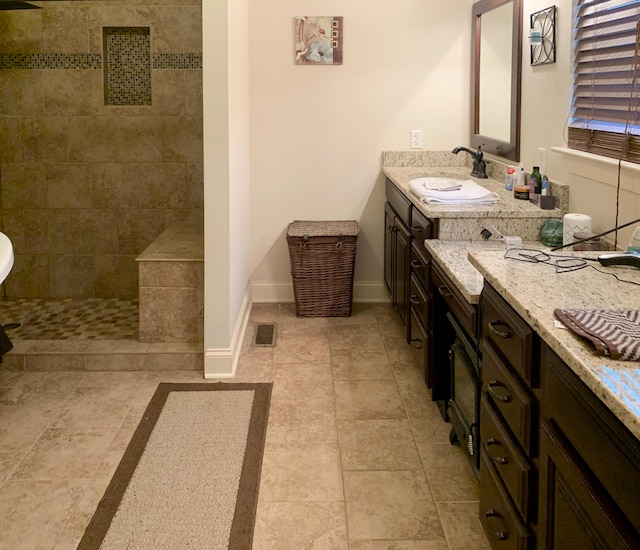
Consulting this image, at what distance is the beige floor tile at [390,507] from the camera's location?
2256 millimetres

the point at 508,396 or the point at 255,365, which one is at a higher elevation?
the point at 508,396

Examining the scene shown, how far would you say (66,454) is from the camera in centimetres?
275

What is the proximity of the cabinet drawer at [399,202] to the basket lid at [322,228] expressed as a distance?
28cm

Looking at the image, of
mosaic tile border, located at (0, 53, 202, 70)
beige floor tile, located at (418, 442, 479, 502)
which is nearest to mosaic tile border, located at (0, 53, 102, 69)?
mosaic tile border, located at (0, 53, 202, 70)

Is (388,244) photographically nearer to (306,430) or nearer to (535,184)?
(535,184)

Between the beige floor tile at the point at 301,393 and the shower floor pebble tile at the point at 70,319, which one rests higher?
the shower floor pebble tile at the point at 70,319

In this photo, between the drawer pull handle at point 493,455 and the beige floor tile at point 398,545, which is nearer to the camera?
the drawer pull handle at point 493,455

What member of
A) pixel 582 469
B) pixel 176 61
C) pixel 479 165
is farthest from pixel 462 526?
pixel 176 61

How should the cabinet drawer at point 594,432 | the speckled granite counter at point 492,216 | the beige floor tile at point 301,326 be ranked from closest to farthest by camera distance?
the cabinet drawer at point 594,432 < the speckled granite counter at point 492,216 < the beige floor tile at point 301,326

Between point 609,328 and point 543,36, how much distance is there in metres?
2.09

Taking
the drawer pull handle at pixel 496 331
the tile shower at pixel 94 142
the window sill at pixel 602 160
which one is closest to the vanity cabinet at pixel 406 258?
the window sill at pixel 602 160

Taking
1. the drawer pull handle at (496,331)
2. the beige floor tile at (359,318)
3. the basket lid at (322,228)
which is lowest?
the beige floor tile at (359,318)

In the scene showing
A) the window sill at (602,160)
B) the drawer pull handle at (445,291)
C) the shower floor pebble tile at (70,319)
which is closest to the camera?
the window sill at (602,160)

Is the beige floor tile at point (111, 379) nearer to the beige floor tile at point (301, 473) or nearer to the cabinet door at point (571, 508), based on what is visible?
the beige floor tile at point (301, 473)
